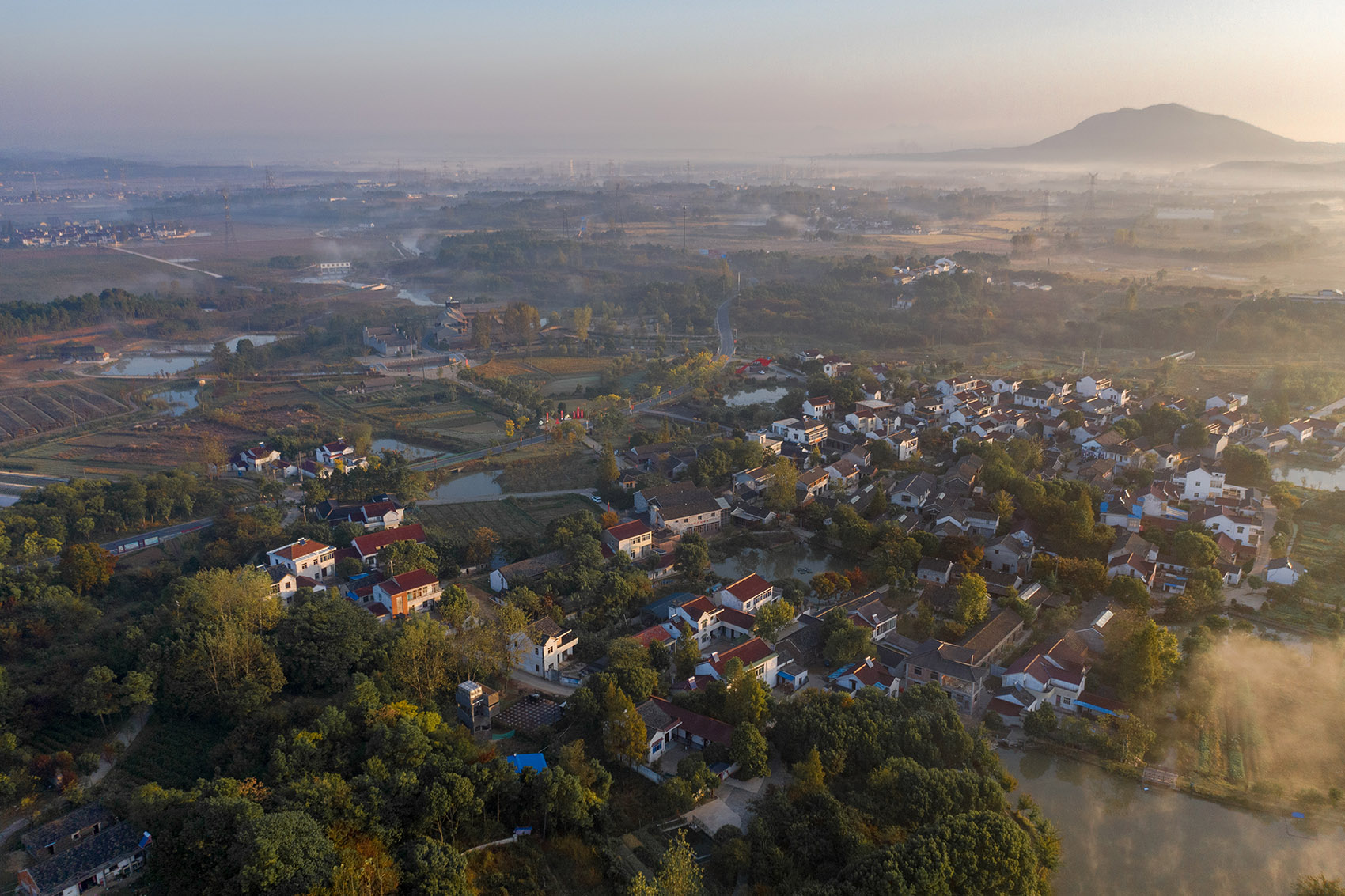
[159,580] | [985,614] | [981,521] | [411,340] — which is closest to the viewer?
[985,614]

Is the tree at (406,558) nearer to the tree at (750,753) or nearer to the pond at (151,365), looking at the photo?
the tree at (750,753)

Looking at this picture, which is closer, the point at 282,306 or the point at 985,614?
the point at 985,614

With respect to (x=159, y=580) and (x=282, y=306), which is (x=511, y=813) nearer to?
(x=159, y=580)

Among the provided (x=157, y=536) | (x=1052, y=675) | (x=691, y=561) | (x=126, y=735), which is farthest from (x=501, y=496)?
(x=1052, y=675)

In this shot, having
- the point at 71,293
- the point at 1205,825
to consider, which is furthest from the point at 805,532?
the point at 71,293

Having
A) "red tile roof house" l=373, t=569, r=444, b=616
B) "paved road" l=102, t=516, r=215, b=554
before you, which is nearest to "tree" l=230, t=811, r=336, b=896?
"red tile roof house" l=373, t=569, r=444, b=616

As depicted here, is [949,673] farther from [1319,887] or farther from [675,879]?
[675,879]
